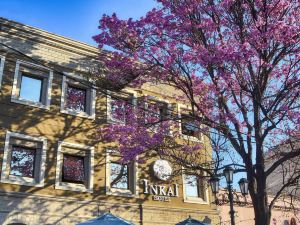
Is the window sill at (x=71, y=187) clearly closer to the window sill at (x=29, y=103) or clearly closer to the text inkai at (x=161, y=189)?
the text inkai at (x=161, y=189)

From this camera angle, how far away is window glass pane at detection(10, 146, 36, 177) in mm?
16359

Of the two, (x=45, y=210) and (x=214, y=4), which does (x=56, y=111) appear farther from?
(x=214, y=4)

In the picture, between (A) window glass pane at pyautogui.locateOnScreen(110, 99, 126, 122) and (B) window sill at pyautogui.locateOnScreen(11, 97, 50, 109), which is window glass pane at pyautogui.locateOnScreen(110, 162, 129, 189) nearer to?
(A) window glass pane at pyautogui.locateOnScreen(110, 99, 126, 122)

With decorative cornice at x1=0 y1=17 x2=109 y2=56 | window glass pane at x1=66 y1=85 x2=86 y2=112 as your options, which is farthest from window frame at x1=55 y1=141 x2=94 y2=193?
decorative cornice at x1=0 y1=17 x2=109 y2=56

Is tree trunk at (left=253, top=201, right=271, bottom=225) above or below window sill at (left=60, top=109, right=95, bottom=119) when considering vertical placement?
below

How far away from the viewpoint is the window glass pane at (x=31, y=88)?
57.9 ft

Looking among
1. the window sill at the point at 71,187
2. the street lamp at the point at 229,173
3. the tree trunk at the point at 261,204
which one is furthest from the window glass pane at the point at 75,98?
the tree trunk at the point at 261,204

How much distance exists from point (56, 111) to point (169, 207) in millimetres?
6622

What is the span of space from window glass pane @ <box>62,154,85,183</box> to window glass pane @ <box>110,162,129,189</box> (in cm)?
146

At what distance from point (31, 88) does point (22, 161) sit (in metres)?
3.12

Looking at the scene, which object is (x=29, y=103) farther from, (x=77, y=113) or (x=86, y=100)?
(x=86, y=100)

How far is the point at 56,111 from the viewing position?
1800 centimetres

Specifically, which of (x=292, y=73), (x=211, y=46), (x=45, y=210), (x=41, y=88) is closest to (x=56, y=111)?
(x=41, y=88)

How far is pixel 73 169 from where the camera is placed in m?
17.8
